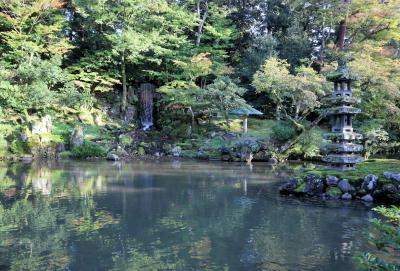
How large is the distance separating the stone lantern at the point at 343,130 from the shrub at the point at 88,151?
13.1 metres

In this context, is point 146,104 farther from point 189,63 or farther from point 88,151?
point 88,151

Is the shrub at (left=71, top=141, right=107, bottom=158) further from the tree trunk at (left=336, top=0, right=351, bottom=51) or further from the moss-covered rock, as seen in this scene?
the tree trunk at (left=336, top=0, right=351, bottom=51)

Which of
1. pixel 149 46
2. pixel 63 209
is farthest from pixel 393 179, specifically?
pixel 149 46

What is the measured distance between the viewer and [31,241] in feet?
20.6

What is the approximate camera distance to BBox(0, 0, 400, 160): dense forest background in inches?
819

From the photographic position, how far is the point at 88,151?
819 inches

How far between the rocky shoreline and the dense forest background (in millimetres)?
9477

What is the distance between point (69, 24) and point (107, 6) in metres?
4.25

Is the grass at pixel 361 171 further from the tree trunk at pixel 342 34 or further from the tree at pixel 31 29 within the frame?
the tree at pixel 31 29

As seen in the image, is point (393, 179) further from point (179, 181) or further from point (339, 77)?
point (179, 181)

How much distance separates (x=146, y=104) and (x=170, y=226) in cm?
2073

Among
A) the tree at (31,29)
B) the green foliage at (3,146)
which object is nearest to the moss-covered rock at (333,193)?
the green foliage at (3,146)

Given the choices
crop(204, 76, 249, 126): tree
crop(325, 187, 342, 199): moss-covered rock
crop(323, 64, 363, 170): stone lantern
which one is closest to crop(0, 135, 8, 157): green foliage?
crop(204, 76, 249, 126): tree

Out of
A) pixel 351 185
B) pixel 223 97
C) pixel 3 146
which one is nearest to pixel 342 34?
pixel 223 97
